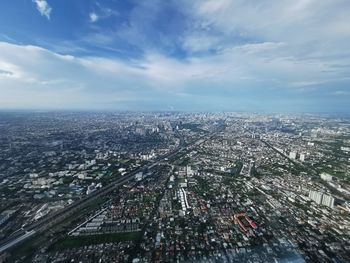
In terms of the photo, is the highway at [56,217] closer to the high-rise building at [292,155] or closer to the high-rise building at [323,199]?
the high-rise building at [323,199]

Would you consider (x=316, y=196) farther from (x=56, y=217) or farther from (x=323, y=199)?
(x=56, y=217)

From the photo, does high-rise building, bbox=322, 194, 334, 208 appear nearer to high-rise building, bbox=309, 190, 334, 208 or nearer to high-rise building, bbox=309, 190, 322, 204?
high-rise building, bbox=309, 190, 334, 208

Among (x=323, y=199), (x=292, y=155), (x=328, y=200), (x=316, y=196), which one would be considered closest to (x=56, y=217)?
(x=316, y=196)

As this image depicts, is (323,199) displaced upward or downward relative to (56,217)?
upward

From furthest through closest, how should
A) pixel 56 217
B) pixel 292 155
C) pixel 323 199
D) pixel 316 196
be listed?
pixel 292 155 < pixel 316 196 < pixel 323 199 < pixel 56 217

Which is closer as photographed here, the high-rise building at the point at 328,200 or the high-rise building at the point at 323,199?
the high-rise building at the point at 328,200

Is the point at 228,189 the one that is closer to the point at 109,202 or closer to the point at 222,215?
the point at 222,215

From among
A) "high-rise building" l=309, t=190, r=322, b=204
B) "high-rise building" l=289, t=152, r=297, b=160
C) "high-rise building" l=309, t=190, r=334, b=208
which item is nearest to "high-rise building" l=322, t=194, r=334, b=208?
"high-rise building" l=309, t=190, r=334, b=208

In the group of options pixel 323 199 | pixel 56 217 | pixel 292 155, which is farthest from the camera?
pixel 292 155

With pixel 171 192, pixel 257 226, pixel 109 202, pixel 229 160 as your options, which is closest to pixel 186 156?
pixel 229 160

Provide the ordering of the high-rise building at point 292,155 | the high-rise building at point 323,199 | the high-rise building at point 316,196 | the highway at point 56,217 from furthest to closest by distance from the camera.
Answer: the high-rise building at point 292,155 < the high-rise building at point 316,196 < the high-rise building at point 323,199 < the highway at point 56,217

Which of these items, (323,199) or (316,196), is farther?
(316,196)

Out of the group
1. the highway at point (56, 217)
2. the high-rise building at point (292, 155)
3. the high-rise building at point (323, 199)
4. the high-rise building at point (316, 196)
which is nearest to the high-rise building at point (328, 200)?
the high-rise building at point (323, 199)
